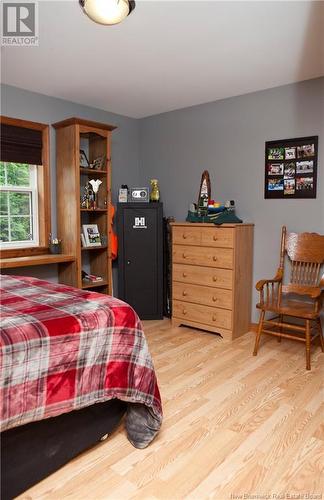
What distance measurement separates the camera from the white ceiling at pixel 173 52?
2.23 metres

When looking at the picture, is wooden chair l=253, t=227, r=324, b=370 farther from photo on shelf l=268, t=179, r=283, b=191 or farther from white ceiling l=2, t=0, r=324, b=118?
white ceiling l=2, t=0, r=324, b=118

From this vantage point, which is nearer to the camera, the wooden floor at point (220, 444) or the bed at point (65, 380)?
the bed at point (65, 380)

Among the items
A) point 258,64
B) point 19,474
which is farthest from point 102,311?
point 258,64

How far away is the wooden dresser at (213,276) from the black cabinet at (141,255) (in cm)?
28

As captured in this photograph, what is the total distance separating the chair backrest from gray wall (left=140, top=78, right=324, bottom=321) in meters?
0.18

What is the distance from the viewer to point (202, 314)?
3.74m

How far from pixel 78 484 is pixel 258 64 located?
3167mm

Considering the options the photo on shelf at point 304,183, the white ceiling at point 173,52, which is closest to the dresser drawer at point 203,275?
the photo on shelf at point 304,183

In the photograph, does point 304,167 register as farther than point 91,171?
No

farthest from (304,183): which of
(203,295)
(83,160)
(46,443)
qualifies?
(46,443)

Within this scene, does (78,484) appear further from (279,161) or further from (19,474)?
(279,161)

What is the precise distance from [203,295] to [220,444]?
1.89 metres

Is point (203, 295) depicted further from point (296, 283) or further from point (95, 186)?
point (95, 186)

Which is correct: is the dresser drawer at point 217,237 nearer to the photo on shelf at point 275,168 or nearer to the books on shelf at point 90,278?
the photo on shelf at point 275,168
